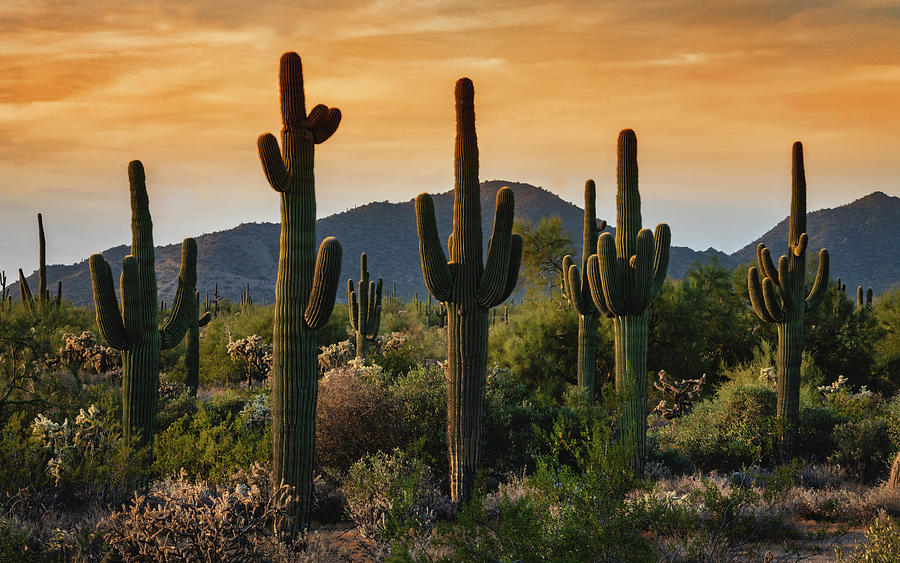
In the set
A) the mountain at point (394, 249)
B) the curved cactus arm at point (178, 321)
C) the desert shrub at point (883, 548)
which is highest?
the mountain at point (394, 249)

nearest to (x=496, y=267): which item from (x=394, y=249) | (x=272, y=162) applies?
(x=272, y=162)

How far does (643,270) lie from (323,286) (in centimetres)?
570

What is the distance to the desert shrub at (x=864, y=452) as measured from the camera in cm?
1332

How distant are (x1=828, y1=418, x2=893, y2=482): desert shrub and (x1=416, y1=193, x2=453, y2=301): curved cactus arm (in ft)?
25.8

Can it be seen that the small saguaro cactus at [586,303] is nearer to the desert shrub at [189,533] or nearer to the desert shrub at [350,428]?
the desert shrub at [350,428]

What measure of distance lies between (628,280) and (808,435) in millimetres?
5328

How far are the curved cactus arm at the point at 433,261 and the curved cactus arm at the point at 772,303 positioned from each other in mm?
7089

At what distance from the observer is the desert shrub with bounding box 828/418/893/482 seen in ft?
43.7

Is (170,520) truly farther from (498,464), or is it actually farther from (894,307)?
(894,307)

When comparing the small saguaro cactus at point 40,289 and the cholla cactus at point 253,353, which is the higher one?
the small saguaro cactus at point 40,289

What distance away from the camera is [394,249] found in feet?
481

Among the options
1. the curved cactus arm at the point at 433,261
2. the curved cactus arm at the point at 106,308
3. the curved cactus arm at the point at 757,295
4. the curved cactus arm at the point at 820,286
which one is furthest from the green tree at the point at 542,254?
the curved cactus arm at the point at 106,308

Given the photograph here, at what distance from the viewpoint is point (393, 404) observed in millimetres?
12664

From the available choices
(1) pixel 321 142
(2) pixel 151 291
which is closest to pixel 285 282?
(1) pixel 321 142
